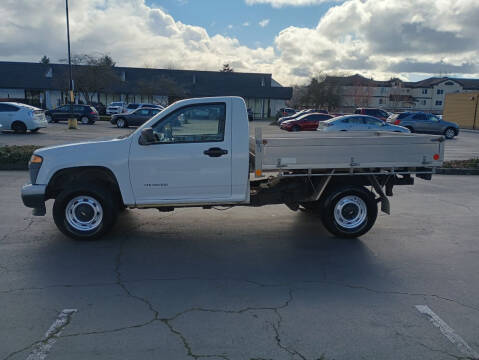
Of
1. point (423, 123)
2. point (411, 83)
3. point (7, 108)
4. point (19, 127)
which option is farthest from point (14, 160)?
point (411, 83)

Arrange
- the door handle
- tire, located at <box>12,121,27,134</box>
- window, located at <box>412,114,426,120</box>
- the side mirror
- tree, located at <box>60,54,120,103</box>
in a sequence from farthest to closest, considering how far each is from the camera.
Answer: tree, located at <box>60,54,120,103</box> → window, located at <box>412,114,426,120</box> → tire, located at <box>12,121,27,134</box> → the door handle → the side mirror

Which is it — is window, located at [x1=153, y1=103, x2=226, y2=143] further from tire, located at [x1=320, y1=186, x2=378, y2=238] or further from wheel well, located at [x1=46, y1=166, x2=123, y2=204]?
tire, located at [x1=320, y1=186, x2=378, y2=238]

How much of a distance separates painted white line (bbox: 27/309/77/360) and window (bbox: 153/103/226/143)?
2.60 meters

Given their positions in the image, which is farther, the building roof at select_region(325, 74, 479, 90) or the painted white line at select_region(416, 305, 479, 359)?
the building roof at select_region(325, 74, 479, 90)

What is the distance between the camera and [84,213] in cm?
582

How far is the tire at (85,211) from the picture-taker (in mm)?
5719

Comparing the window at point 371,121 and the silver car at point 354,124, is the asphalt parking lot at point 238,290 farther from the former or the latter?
the window at point 371,121

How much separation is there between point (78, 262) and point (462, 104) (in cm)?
4414

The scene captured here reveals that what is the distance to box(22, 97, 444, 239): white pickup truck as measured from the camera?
559 centimetres

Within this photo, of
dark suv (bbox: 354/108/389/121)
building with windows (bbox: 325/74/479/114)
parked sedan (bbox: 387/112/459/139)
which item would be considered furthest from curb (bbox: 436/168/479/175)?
building with windows (bbox: 325/74/479/114)

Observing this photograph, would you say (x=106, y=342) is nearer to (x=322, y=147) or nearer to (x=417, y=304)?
(x=417, y=304)

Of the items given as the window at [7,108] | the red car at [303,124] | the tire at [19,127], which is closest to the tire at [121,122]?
the tire at [19,127]

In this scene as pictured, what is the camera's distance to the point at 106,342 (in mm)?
3400

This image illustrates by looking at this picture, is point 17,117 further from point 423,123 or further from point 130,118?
point 423,123
